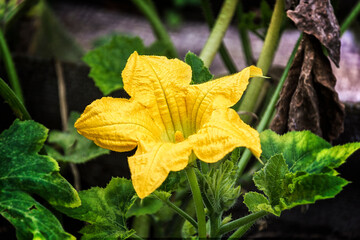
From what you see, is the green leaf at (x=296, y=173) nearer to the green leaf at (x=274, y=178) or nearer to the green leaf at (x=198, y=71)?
the green leaf at (x=274, y=178)

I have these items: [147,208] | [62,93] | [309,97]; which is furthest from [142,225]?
[62,93]

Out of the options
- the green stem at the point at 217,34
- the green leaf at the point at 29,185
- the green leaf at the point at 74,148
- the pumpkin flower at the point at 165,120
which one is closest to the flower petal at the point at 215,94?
the pumpkin flower at the point at 165,120

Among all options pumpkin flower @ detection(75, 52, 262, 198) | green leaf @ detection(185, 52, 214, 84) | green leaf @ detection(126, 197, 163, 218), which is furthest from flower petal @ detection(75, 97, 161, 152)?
green leaf @ detection(126, 197, 163, 218)

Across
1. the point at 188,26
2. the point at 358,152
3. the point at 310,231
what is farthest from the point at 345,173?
the point at 188,26

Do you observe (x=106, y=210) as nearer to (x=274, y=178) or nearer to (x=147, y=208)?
(x=147, y=208)

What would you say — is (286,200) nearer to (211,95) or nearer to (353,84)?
(211,95)
